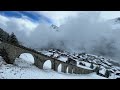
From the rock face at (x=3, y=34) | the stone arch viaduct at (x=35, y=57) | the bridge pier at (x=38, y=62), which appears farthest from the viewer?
the bridge pier at (x=38, y=62)

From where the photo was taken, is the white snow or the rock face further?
the white snow

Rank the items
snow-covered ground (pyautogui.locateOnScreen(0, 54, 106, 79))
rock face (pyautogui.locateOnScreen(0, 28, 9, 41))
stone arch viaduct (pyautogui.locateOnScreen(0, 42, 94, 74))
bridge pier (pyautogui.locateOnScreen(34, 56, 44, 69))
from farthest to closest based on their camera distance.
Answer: bridge pier (pyautogui.locateOnScreen(34, 56, 44, 69))
stone arch viaduct (pyautogui.locateOnScreen(0, 42, 94, 74))
rock face (pyautogui.locateOnScreen(0, 28, 9, 41))
snow-covered ground (pyautogui.locateOnScreen(0, 54, 106, 79))

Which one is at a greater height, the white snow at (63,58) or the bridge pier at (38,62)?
the white snow at (63,58)

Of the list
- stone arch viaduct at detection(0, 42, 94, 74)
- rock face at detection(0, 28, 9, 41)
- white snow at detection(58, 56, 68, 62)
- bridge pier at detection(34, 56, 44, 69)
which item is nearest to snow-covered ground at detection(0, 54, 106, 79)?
stone arch viaduct at detection(0, 42, 94, 74)

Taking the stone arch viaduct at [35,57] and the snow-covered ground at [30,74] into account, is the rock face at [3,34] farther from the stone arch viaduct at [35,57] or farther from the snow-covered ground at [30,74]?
the snow-covered ground at [30,74]

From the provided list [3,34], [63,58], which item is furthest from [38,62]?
[3,34]

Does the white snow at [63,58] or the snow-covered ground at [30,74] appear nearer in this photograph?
the snow-covered ground at [30,74]

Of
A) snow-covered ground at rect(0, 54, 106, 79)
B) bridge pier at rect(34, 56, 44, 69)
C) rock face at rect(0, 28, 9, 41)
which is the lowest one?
bridge pier at rect(34, 56, 44, 69)

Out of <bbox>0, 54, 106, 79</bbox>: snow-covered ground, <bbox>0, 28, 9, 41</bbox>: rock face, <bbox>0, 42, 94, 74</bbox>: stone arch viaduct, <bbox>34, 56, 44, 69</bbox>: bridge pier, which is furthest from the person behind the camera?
<bbox>34, 56, 44, 69</bbox>: bridge pier

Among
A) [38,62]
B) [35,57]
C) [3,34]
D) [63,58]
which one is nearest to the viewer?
[3,34]

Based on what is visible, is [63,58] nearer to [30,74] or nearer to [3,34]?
[3,34]

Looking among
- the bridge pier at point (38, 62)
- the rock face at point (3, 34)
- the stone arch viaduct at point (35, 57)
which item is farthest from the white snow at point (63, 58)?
the rock face at point (3, 34)

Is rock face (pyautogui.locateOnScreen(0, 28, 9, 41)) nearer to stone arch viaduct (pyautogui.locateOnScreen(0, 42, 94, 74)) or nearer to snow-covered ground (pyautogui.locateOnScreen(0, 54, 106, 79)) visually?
stone arch viaduct (pyautogui.locateOnScreen(0, 42, 94, 74))
